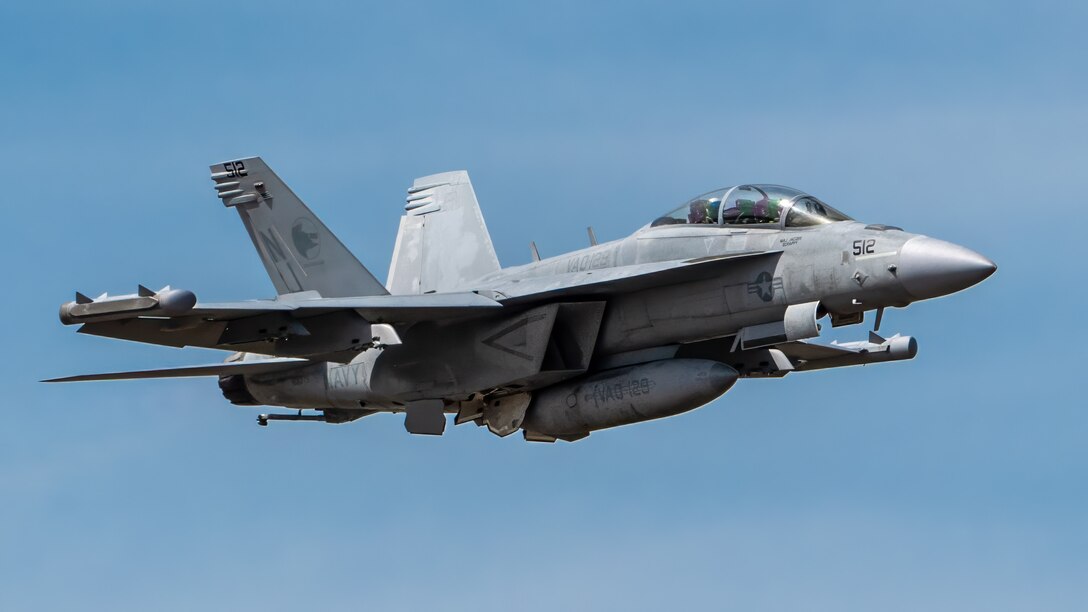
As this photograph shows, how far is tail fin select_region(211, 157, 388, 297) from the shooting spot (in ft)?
82.6

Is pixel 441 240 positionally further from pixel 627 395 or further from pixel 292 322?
pixel 627 395

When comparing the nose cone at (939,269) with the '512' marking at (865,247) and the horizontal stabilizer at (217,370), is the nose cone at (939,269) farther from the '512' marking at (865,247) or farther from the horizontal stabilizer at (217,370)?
the horizontal stabilizer at (217,370)

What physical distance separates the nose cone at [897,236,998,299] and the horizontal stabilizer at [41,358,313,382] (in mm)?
8120

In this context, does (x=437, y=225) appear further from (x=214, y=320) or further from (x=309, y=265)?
(x=214, y=320)

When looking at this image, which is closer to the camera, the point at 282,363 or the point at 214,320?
the point at 214,320

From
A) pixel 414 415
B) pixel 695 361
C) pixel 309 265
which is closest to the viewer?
pixel 695 361

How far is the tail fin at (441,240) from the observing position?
1025 inches

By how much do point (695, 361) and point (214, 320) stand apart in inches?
223

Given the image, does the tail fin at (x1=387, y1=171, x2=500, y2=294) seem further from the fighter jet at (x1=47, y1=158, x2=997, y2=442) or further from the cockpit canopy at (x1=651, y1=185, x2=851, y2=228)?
the cockpit canopy at (x1=651, y1=185, x2=851, y2=228)

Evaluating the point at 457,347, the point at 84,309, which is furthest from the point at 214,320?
the point at 457,347

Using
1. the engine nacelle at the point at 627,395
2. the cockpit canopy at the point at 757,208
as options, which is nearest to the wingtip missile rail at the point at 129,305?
the engine nacelle at the point at 627,395

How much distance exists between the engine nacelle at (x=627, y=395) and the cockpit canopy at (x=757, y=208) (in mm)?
1732

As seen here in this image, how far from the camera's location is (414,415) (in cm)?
2298

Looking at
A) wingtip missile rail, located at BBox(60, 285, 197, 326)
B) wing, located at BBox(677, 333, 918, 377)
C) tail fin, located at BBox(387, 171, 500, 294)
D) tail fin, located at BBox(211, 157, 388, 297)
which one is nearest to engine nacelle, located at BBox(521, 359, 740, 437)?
wing, located at BBox(677, 333, 918, 377)
